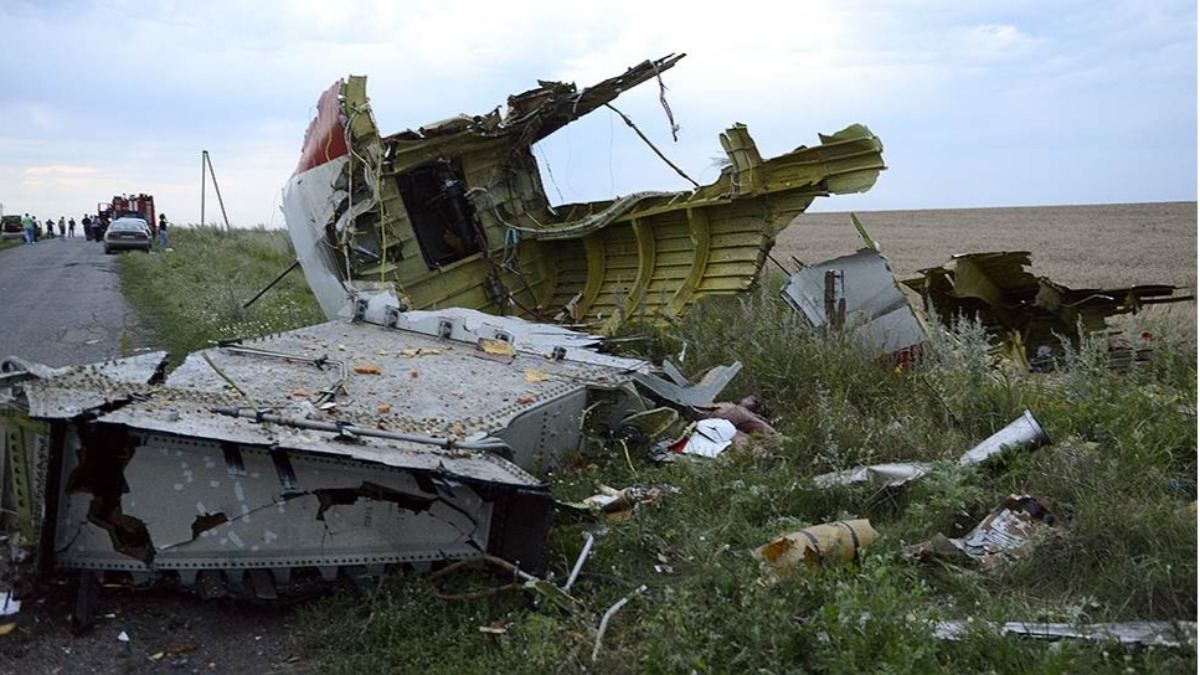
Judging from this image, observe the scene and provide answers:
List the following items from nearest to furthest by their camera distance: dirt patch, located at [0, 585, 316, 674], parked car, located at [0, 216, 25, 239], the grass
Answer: dirt patch, located at [0, 585, 316, 674] → the grass → parked car, located at [0, 216, 25, 239]

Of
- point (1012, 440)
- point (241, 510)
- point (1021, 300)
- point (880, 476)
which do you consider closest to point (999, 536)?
point (880, 476)

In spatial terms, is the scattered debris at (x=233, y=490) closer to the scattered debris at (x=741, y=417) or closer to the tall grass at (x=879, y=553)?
the tall grass at (x=879, y=553)

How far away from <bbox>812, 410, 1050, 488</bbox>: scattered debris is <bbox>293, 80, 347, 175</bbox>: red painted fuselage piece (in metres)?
5.23

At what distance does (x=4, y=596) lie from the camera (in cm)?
411

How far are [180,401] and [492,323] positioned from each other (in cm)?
273

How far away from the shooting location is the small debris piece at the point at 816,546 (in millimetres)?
4129

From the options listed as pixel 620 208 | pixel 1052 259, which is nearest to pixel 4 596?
pixel 620 208

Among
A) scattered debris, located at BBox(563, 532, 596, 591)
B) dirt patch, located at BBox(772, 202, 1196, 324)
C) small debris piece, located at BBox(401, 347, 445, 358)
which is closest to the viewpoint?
scattered debris, located at BBox(563, 532, 596, 591)

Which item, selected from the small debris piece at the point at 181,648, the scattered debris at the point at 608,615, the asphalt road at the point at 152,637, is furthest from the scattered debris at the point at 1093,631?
the small debris piece at the point at 181,648

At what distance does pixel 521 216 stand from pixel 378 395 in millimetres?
5746

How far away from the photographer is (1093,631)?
11.3ft

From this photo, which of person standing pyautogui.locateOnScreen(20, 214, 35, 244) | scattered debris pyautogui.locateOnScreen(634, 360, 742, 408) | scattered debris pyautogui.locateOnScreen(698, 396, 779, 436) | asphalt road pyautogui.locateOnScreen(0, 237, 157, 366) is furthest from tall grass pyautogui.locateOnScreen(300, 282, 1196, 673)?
person standing pyautogui.locateOnScreen(20, 214, 35, 244)

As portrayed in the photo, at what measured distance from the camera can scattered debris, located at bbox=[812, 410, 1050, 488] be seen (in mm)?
5035

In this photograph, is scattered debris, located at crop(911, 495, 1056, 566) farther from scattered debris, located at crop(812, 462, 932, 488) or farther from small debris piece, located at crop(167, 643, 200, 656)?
small debris piece, located at crop(167, 643, 200, 656)
